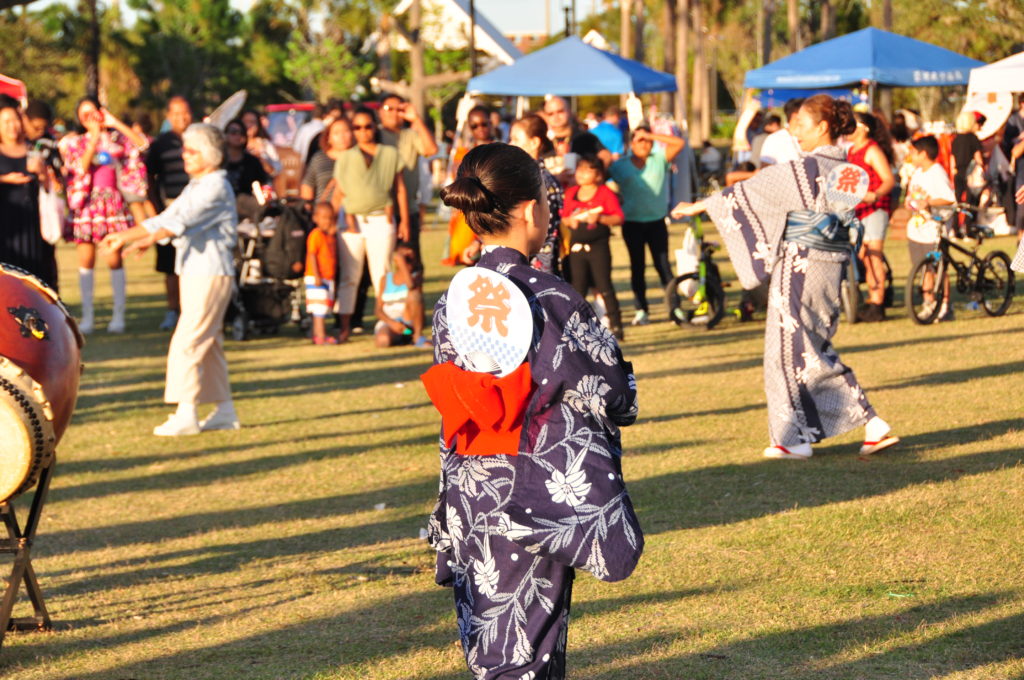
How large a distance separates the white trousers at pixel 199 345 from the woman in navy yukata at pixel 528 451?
531 cm

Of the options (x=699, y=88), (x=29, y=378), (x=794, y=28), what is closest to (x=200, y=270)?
(x=29, y=378)

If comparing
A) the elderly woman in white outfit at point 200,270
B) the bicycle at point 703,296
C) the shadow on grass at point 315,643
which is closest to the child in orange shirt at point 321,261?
the bicycle at point 703,296

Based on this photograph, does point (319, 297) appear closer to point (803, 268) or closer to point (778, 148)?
point (778, 148)

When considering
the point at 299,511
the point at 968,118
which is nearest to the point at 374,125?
the point at 299,511

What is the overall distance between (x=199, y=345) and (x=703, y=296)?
5713 millimetres

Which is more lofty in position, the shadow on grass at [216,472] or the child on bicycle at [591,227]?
the child on bicycle at [591,227]

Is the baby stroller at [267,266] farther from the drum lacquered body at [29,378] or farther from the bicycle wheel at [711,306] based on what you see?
the drum lacquered body at [29,378]

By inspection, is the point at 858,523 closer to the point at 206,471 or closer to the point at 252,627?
the point at 252,627

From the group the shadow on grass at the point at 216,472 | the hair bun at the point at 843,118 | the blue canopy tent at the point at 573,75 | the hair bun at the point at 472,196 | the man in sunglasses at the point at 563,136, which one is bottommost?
the shadow on grass at the point at 216,472

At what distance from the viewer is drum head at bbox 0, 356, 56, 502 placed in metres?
4.54

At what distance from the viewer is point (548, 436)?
11.2 feet

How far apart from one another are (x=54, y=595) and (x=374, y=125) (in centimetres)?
704

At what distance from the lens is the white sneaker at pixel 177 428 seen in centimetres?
908

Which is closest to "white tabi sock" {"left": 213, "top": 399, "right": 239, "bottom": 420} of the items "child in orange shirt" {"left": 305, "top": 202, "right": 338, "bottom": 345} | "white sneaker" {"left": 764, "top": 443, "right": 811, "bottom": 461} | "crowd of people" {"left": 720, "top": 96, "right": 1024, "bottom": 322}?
"child in orange shirt" {"left": 305, "top": 202, "right": 338, "bottom": 345}
